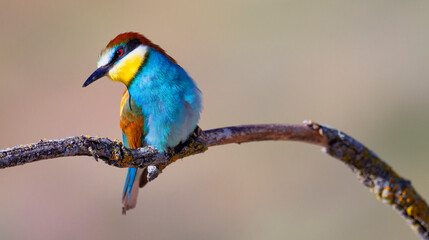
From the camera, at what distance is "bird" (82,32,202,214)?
130cm

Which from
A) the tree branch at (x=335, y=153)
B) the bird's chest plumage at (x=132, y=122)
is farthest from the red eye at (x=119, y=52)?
the tree branch at (x=335, y=153)

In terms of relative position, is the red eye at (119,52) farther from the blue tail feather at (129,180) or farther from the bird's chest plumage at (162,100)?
the blue tail feather at (129,180)

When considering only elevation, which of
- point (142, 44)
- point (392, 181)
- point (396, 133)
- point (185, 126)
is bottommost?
point (392, 181)

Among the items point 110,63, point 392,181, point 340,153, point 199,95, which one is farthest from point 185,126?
point 392,181

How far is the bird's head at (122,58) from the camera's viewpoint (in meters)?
1.30

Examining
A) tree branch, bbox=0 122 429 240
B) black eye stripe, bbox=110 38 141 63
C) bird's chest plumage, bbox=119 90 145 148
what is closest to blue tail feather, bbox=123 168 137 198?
bird's chest plumage, bbox=119 90 145 148

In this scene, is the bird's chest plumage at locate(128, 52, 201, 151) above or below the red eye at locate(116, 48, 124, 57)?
below

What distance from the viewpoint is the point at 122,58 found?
131cm

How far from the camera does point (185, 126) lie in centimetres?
130

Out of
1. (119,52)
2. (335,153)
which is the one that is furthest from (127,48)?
(335,153)

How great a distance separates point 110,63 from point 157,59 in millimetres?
139

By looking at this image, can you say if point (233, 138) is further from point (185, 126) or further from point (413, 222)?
point (413, 222)

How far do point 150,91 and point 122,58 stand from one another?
123 millimetres

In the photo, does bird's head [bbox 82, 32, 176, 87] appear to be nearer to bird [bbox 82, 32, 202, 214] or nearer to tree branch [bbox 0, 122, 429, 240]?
bird [bbox 82, 32, 202, 214]
